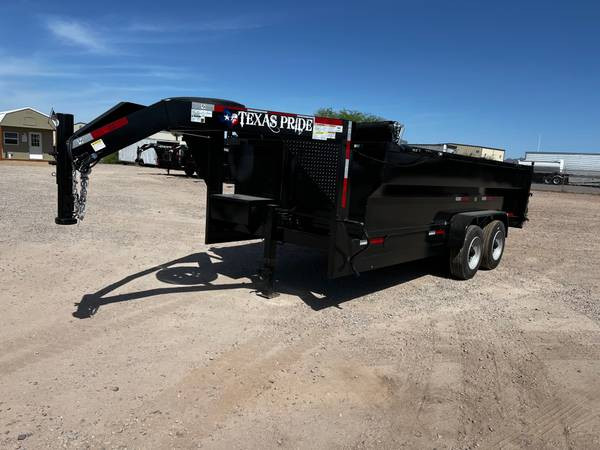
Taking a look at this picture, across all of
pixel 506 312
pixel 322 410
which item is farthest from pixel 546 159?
pixel 322 410

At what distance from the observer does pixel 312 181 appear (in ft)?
17.7

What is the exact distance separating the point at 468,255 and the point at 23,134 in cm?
3728

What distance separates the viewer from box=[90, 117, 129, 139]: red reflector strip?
4.13 meters

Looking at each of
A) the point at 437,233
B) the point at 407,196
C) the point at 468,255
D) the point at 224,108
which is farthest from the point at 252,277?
the point at 468,255

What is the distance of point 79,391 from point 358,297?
3443 millimetres

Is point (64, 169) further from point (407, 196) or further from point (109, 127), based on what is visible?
point (407, 196)

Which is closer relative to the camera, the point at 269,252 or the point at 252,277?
the point at 269,252

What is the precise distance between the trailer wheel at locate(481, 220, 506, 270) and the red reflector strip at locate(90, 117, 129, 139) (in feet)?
18.4

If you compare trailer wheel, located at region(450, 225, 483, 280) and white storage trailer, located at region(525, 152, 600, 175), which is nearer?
trailer wheel, located at region(450, 225, 483, 280)

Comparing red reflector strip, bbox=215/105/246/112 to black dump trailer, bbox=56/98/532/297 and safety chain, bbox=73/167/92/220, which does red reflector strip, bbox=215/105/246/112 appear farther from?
safety chain, bbox=73/167/92/220

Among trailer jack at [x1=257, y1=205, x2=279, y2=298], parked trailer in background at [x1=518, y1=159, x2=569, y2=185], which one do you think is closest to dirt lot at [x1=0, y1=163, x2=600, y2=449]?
trailer jack at [x1=257, y1=205, x2=279, y2=298]

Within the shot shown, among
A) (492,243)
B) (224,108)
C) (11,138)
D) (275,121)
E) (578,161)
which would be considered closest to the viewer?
(224,108)

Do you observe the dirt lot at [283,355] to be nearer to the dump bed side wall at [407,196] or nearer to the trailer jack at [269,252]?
the trailer jack at [269,252]

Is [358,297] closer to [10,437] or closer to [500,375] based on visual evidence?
[500,375]
